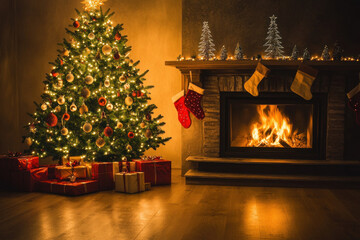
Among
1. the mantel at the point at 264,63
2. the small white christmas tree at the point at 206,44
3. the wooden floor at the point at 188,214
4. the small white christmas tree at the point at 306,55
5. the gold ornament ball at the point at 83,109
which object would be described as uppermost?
the small white christmas tree at the point at 206,44

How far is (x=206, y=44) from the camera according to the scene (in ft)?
14.9

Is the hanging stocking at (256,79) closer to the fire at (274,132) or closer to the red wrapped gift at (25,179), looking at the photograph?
the fire at (274,132)

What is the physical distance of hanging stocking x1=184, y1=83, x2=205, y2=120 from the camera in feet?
14.8

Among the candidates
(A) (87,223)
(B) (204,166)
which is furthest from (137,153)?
(A) (87,223)

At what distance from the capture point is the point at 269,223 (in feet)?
9.41

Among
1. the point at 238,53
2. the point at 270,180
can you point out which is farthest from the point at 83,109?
the point at 270,180

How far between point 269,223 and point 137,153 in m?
2.10

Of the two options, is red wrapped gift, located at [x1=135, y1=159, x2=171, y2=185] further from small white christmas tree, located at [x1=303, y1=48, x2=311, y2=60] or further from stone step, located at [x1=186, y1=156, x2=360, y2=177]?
small white christmas tree, located at [x1=303, y1=48, x2=311, y2=60]

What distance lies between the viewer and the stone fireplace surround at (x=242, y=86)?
4.40m

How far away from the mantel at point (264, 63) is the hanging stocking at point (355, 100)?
0.86 ft

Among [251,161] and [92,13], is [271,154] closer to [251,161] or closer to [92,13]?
[251,161]

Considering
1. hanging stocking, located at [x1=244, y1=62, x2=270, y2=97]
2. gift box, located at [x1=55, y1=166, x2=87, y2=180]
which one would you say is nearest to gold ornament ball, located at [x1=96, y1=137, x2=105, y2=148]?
gift box, located at [x1=55, y1=166, x2=87, y2=180]

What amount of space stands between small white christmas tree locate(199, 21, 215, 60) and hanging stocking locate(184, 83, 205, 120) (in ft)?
1.33

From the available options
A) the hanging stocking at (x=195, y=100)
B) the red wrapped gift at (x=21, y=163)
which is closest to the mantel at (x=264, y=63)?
the hanging stocking at (x=195, y=100)
